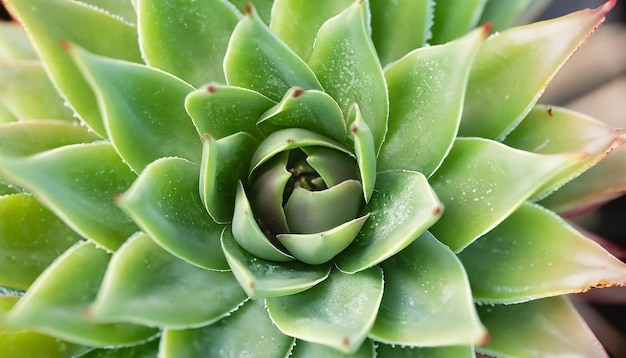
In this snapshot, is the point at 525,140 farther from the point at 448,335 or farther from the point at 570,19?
the point at 448,335

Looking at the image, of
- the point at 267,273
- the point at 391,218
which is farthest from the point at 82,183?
the point at 391,218

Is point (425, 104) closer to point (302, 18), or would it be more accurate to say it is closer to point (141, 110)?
point (302, 18)

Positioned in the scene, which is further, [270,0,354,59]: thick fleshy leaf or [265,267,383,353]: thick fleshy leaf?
A: [270,0,354,59]: thick fleshy leaf

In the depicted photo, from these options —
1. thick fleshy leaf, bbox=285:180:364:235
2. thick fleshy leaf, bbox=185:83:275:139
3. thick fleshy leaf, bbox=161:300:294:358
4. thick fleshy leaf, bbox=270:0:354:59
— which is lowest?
thick fleshy leaf, bbox=161:300:294:358

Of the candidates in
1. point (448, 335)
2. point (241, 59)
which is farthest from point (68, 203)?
point (448, 335)

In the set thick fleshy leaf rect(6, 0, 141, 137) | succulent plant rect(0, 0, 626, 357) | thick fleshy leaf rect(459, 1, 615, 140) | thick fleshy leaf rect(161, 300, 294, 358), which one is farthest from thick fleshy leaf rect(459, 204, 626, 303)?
thick fleshy leaf rect(6, 0, 141, 137)

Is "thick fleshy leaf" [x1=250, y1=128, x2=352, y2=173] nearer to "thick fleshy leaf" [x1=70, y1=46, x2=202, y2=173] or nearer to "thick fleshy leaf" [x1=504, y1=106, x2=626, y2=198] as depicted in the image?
"thick fleshy leaf" [x1=70, y1=46, x2=202, y2=173]

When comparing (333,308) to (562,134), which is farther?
(562,134)
